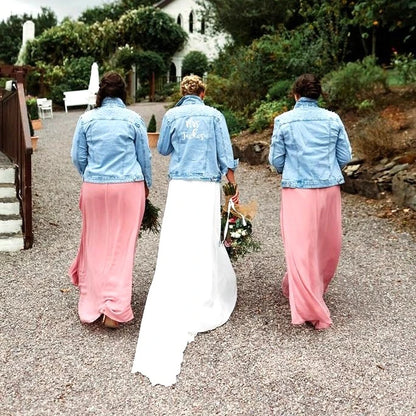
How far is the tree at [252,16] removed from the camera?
51.8 feet

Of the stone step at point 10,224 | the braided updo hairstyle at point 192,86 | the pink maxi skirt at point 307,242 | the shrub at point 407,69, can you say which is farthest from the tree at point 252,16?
the pink maxi skirt at point 307,242

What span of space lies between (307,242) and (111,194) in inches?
60.7

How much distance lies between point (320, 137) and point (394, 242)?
10.5 feet

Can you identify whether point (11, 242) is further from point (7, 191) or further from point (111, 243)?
point (111, 243)

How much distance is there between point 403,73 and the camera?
35.4 feet

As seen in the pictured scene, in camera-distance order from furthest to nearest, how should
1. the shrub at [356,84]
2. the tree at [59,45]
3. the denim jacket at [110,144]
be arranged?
the tree at [59,45] → the shrub at [356,84] → the denim jacket at [110,144]

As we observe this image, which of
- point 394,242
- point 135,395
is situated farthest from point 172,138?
point 394,242

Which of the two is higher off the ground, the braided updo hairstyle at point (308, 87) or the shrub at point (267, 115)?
the braided updo hairstyle at point (308, 87)

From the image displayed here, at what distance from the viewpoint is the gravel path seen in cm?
339

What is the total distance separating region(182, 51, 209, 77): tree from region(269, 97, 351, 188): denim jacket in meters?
25.4

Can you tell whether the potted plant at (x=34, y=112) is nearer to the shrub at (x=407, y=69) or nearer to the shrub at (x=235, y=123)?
the shrub at (x=235, y=123)

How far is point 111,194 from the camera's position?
4.29 m

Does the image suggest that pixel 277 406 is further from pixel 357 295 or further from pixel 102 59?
pixel 102 59

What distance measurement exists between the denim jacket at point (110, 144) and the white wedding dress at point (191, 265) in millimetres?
438
